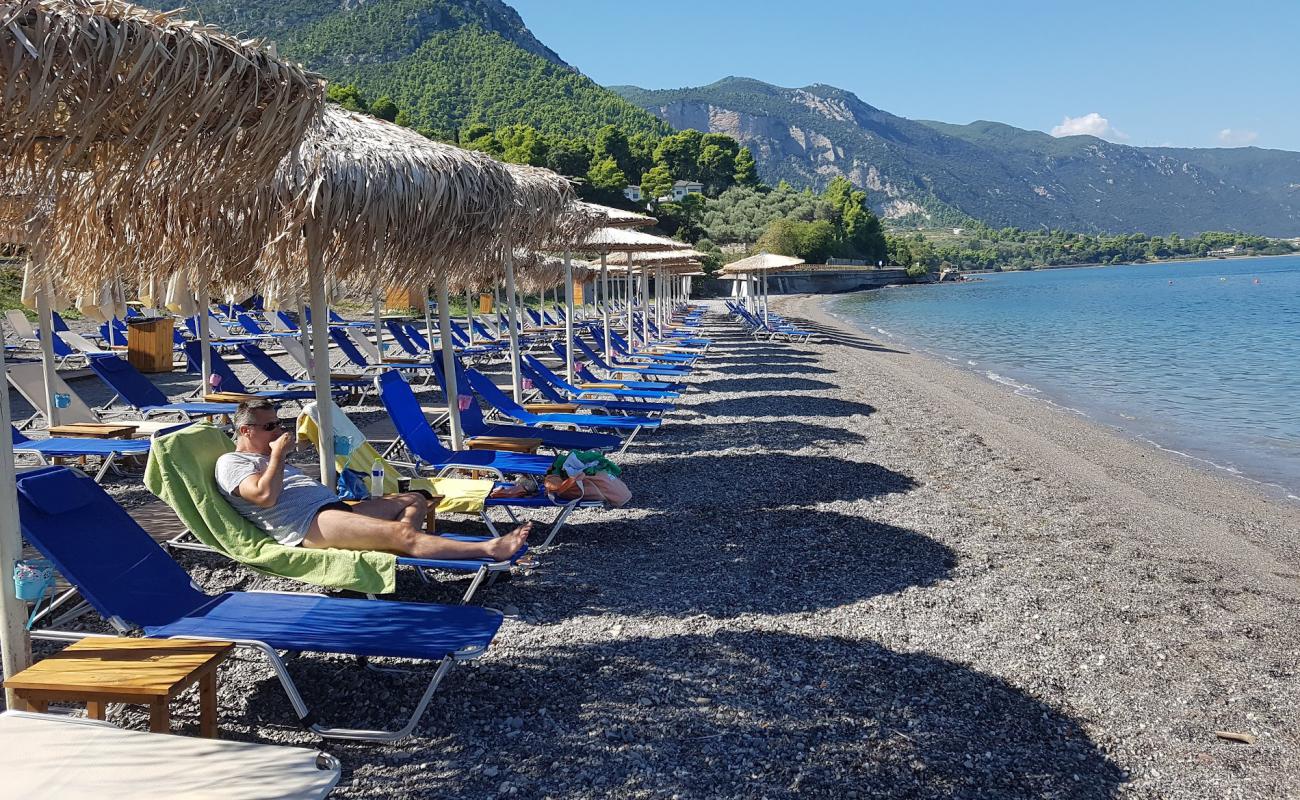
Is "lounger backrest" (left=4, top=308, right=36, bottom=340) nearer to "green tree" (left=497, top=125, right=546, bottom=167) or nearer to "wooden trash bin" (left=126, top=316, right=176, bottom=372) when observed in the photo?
A: "wooden trash bin" (left=126, top=316, right=176, bottom=372)

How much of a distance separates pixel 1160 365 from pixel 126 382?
21618mm

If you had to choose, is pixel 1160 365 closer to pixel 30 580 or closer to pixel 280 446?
pixel 280 446

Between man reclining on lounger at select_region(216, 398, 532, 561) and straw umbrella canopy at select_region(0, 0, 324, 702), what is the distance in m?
1.11

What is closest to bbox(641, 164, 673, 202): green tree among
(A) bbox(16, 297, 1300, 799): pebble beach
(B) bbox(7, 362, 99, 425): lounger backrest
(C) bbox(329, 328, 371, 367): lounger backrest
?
(C) bbox(329, 328, 371, 367): lounger backrest

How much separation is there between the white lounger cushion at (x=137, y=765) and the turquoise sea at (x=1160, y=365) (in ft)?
30.7

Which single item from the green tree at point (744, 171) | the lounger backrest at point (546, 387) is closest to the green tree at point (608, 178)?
the green tree at point (744, 171)

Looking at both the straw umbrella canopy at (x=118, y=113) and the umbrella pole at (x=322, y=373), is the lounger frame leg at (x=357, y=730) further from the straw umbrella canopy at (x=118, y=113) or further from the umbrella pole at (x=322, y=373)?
the umbrella pole at (x=322, y=373)

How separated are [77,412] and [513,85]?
10959 cm

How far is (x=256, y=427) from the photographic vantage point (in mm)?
4188

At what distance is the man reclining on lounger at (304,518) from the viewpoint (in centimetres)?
398

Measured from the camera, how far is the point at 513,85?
361 feet

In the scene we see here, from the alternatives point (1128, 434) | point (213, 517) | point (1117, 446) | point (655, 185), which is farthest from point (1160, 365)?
point (655, 185)

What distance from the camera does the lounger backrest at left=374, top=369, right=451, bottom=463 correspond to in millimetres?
6008

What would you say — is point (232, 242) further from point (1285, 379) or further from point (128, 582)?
point (1285, 379)
